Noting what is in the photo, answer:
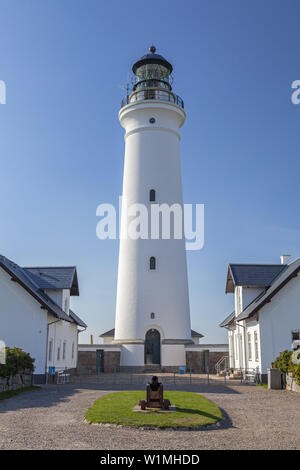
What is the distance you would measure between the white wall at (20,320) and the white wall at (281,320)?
37.6ft

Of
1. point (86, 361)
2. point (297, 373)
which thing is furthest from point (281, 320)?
point (86, 361)

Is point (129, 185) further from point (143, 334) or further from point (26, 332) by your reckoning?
point (26, 332)

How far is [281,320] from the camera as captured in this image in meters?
25.2

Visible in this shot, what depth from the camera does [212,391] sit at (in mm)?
21609

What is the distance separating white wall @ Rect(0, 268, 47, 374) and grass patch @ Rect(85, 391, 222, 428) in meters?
9.81

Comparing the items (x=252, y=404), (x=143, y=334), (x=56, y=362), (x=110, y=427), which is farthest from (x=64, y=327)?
(x=110, y=427)

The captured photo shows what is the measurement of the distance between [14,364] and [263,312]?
12445 mm

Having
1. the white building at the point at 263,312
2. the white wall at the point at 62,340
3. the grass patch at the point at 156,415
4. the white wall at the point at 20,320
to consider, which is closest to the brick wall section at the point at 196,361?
the white building at the point at 263,312

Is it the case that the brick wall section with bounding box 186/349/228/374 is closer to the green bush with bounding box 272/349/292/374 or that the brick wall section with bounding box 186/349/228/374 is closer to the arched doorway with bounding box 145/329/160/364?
the arched doorway with bounding box 145/329/160/364

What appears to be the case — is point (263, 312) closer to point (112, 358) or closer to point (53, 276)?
point (112, 358)

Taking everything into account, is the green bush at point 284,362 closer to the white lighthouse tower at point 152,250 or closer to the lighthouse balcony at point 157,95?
the white lighthouse tower at point 152,250

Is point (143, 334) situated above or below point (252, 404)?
above

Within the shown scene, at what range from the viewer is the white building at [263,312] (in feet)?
82.1

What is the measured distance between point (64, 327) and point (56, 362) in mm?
2854
